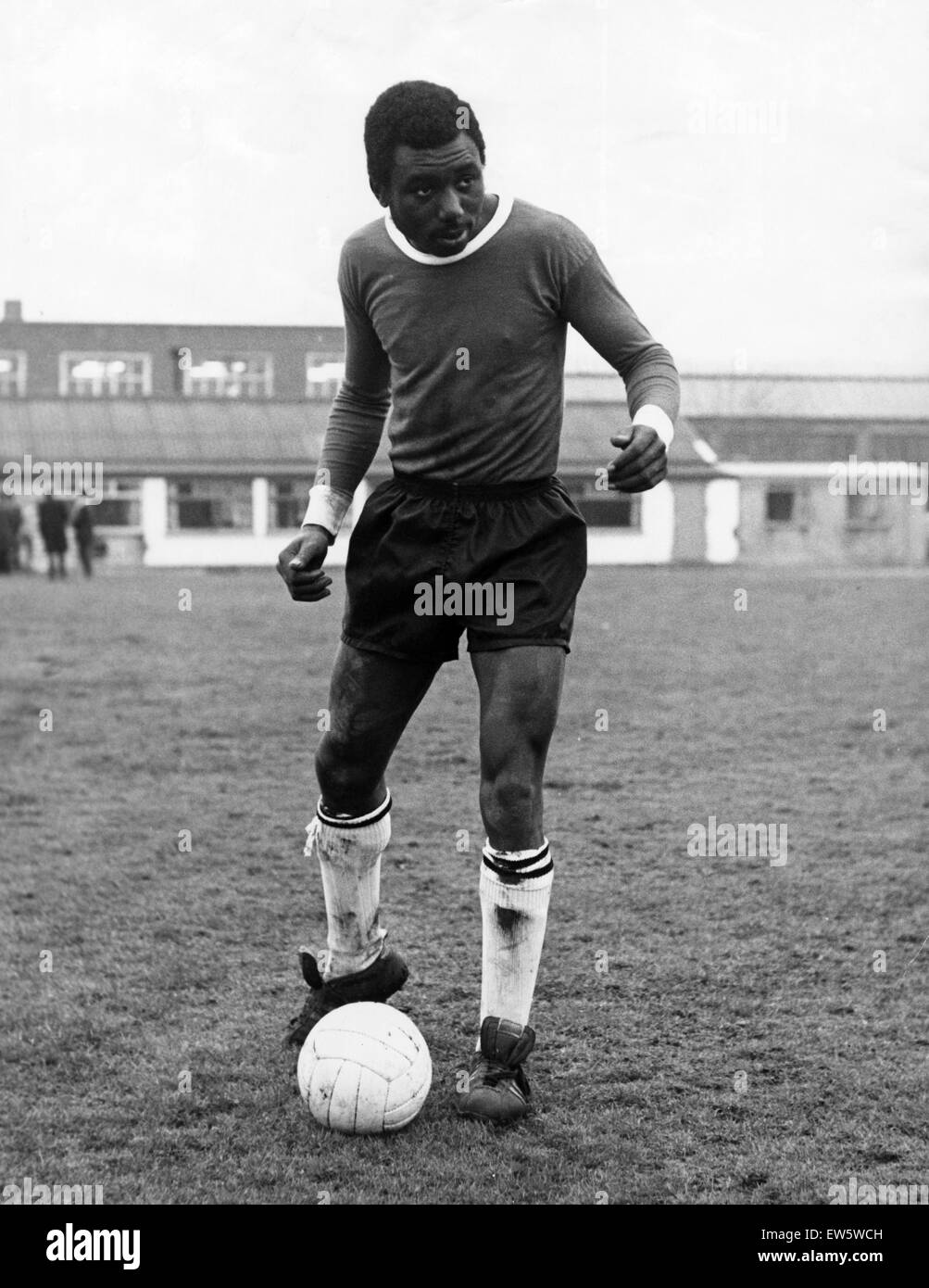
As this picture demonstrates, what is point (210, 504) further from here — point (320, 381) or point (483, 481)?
point (483, 481)

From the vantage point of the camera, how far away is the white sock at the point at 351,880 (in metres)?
4.40

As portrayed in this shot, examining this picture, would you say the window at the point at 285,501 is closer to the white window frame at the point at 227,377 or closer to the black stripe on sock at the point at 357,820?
the white window frame at the point at 227,377

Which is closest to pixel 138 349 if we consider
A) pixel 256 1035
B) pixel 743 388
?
pixel 743 388

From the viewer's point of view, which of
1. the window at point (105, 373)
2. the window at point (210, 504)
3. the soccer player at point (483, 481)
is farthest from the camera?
the window at point (105, 373)

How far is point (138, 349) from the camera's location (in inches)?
1944

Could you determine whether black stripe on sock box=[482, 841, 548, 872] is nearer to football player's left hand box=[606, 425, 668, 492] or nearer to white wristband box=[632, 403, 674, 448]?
football player's left hand box=[606, 425, 668, 492]

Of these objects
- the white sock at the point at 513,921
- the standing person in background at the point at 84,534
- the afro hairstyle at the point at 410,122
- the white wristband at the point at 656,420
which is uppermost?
the afro hairstyle at the point at 410,122

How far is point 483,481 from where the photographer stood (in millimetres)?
4070

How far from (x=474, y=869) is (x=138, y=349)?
44.9 m

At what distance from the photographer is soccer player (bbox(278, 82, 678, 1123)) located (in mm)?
3912

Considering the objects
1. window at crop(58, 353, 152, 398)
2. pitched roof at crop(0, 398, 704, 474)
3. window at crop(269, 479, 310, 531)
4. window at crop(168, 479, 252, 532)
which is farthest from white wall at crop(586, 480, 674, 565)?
window at crop(58, 353, 152, 398)


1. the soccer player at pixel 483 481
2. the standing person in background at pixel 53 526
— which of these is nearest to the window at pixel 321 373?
the standing person in background at pixel 53 526

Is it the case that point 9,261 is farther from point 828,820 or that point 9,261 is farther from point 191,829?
point 828,820

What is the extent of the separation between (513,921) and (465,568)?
89cm
